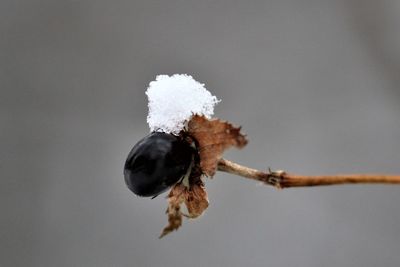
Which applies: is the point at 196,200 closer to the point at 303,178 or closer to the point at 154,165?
the point at 154,165

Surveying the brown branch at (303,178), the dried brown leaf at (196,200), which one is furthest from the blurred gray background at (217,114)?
the brown branch at (303,178)

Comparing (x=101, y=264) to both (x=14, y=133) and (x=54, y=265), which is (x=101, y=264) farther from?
(x=14, y=133)

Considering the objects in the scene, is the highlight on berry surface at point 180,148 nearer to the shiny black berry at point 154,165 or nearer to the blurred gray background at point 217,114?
the shiny black berry at point 154,165

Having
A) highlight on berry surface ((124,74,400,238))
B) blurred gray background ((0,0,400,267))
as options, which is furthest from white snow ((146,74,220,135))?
blurred gray background ((0,0,400,267))

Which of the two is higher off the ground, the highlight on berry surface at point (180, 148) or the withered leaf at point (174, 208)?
the highlight on berry surface at point (180, 148)

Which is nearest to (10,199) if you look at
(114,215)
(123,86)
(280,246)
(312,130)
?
(114,215)

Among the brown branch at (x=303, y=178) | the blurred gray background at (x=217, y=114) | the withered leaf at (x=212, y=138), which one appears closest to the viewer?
the brown branch at (x=303, y=178)

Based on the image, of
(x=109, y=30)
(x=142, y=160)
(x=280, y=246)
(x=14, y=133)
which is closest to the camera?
(x=142, y=160)
